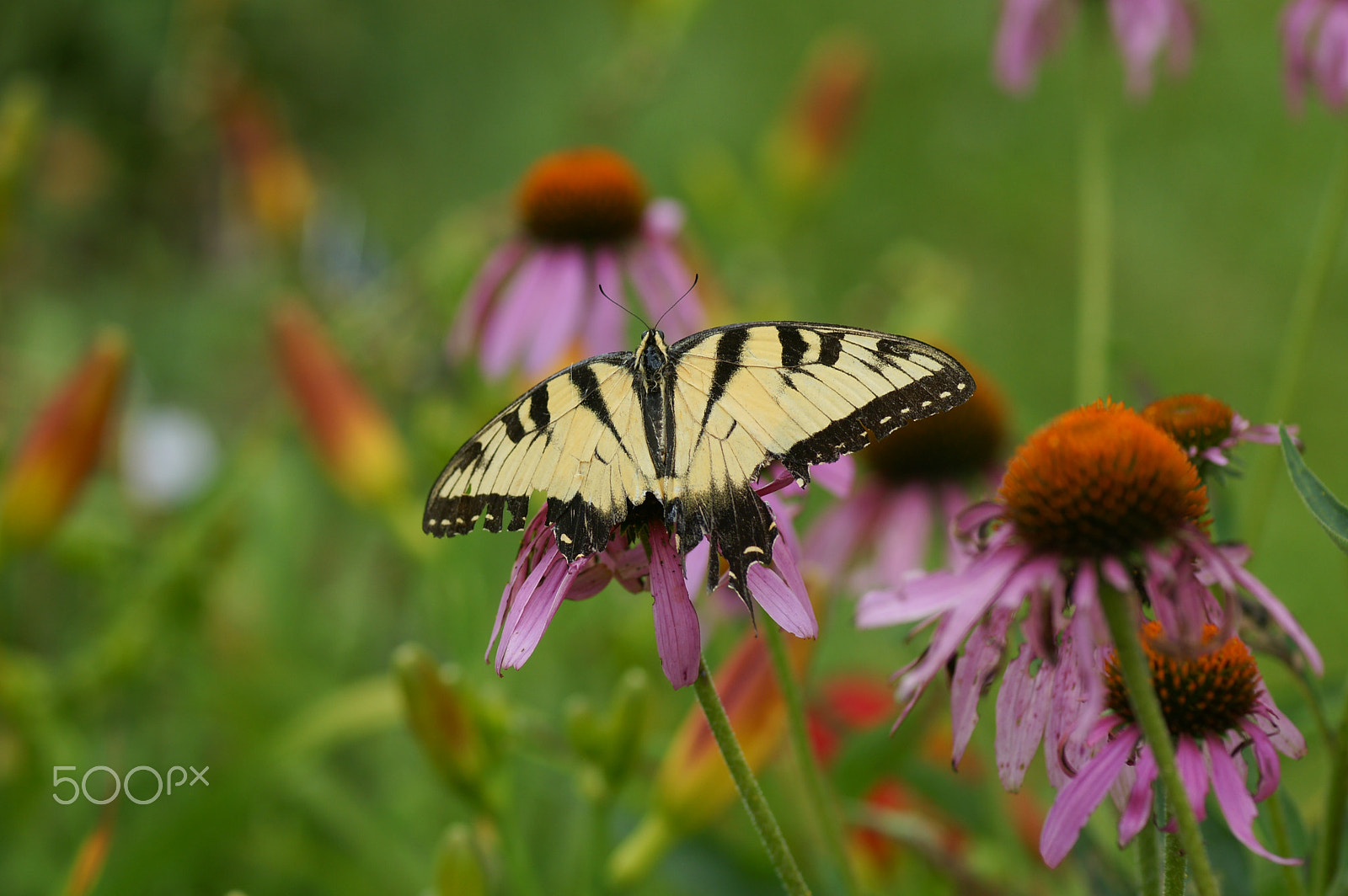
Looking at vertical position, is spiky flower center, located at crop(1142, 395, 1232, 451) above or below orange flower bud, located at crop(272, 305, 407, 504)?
below

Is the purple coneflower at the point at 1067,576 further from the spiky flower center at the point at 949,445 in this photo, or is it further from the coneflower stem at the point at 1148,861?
the spiky flower center at the point at 949,445

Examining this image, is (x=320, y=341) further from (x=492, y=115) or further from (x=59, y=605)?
(x=492, y=115)

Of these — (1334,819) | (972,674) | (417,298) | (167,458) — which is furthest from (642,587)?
(167,458)

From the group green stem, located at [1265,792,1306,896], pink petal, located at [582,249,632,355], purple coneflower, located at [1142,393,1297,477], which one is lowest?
green stem, located at [1265,792,1306,896]

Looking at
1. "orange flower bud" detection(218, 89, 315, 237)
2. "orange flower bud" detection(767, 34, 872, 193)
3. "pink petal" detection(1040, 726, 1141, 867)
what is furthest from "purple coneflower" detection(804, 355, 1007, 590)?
"orange flower bud" detection(218, 89, 315, 237)

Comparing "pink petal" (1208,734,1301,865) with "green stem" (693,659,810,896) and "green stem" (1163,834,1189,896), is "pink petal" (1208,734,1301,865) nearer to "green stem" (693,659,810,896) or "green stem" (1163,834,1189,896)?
"green stem" (1163,834,1189,896)

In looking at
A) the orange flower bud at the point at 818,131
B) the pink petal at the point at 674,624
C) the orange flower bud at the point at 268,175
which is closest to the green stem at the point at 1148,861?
the pink petal at the point at 674,624
